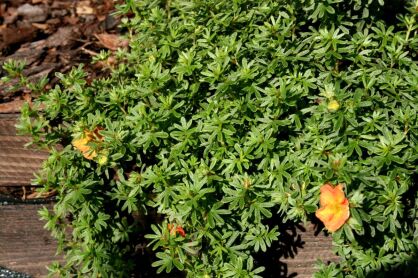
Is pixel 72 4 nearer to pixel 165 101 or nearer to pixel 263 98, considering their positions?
pixel 165 101

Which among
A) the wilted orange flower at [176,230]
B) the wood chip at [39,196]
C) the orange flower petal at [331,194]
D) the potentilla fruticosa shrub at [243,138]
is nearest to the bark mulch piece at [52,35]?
the wood chip at [39,196]

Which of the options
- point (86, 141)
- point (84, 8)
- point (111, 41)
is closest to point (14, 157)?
point (86, 141)

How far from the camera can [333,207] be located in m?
2.68

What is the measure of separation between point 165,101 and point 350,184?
102cm

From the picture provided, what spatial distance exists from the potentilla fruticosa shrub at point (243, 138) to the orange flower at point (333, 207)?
12 millimetres

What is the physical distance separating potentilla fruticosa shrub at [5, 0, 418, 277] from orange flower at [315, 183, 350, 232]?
0.5 inches

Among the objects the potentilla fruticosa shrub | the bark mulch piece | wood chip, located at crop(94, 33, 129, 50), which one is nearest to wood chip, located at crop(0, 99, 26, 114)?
the bark mulch piece

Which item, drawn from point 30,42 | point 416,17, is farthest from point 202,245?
point 30,42

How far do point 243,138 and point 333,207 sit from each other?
0.63 m

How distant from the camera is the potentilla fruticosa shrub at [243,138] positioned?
288cm

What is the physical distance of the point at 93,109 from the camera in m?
3.29

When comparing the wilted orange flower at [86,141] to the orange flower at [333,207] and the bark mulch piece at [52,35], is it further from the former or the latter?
the orange flower at [333,207]

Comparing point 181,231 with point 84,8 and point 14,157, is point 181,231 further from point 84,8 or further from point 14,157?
point 84,8

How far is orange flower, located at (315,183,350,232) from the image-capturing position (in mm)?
2662
